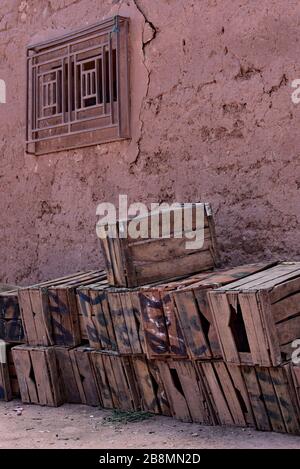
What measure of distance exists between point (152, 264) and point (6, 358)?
1.49 metres

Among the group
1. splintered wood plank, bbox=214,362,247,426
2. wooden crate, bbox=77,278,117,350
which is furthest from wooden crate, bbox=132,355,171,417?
splintered wood plank, bbox=214,362,247,426

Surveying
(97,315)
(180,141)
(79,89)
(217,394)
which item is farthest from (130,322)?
(79,89)

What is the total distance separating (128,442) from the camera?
137 inches

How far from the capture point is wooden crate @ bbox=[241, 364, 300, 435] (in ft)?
10.8

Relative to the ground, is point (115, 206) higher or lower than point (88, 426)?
higher

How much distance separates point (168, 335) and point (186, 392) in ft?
1.14

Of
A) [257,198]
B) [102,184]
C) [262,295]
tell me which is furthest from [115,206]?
[262,295]

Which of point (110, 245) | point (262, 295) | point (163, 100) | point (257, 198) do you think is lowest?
point (262, 295)

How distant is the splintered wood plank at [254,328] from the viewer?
322 centimetres

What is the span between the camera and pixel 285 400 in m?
3.30

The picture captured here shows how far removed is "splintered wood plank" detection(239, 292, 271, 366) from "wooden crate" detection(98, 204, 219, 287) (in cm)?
70

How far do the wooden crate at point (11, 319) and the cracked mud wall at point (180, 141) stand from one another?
81 cm

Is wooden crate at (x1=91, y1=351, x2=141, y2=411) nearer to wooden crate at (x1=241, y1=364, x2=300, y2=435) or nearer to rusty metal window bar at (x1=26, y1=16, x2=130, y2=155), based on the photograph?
wooden crate at (x1=241, y1=364, x2=300, y2=435)
